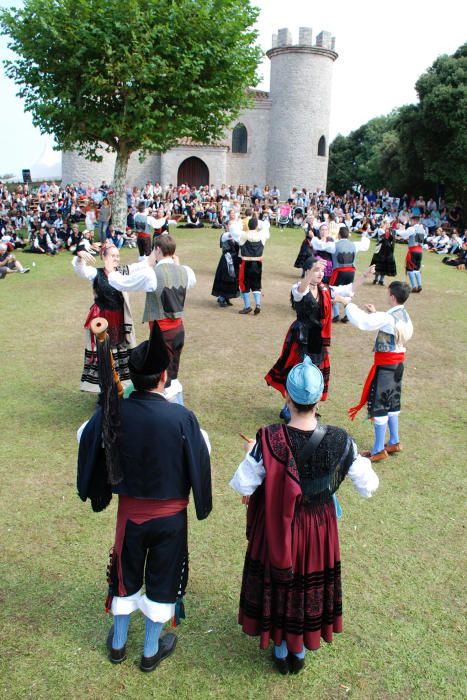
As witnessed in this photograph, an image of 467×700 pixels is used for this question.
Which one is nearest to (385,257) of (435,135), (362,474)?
(362,474)

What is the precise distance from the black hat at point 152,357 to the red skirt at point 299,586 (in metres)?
0.91

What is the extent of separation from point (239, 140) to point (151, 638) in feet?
129

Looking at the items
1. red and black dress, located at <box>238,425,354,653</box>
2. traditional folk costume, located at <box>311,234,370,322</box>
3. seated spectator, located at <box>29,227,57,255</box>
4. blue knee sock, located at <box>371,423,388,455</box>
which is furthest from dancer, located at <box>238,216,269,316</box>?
seated spectator, located at <box>29,227,57,255</box>

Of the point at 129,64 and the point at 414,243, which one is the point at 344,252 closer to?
the point at 414,243

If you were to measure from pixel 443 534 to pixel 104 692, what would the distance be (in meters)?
2.75

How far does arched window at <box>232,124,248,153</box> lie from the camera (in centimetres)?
3900

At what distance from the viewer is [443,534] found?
452 cm

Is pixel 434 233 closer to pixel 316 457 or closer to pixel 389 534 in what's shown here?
pixel 389 534

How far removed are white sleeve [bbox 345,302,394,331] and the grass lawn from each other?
1413 millimetres

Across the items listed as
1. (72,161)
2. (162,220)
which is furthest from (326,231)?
(72,161)

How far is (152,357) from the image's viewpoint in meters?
2.81

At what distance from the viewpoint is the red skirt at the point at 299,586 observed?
9.71 ft

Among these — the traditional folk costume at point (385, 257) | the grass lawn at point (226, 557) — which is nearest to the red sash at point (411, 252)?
the traditional folk costume at point (385, 257)

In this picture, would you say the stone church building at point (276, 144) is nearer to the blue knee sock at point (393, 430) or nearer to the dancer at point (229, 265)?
the dancer at point (229, 265)
